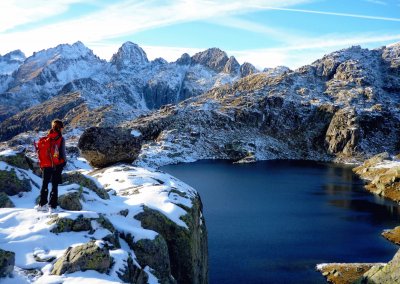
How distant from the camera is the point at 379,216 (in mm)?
98625

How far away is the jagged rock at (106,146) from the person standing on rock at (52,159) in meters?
21.3

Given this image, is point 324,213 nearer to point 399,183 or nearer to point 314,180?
point 399,183

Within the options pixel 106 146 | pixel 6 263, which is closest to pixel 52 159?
pixel 6 263

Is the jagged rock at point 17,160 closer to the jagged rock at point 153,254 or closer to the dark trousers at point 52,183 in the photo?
the dark trousers at point 52,183

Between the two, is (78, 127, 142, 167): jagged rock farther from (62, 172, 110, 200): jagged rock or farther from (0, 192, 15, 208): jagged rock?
(0, 192, 15, 208): jagged rock

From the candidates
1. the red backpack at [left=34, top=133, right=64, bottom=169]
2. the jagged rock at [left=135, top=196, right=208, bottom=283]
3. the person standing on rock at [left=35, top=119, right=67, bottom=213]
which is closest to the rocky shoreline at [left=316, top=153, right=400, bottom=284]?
A: the jagged rock at [left=135, top=196, right=208, bottom=283]

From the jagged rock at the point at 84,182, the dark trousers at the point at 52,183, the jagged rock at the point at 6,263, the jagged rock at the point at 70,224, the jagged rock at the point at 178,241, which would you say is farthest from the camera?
the jagged rock at the point at 84,182

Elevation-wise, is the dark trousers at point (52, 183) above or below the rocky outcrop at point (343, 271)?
above

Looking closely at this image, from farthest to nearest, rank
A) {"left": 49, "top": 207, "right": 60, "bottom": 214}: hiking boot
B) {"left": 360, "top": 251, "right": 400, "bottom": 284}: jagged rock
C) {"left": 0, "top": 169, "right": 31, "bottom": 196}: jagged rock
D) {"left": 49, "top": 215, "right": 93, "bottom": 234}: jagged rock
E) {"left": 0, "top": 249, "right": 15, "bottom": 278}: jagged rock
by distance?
{"left": 360, "top": 251, "right": 400, "bottom": 284}: jagged rock < {"left": 0, "top": 169, "right": 31, "bottom": 196}: jagged rock < {"left": 49, "top": 207, "right": 60, "bottom": 214}: hiking boot < {"left": 49, "top": 215, "right": 93, "bottom": 234}: jagged rock < {"left": 0, "top": 249, "right": 15, "bottom": 278}: jagged rock

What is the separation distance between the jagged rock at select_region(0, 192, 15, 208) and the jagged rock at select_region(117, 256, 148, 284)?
1005cm

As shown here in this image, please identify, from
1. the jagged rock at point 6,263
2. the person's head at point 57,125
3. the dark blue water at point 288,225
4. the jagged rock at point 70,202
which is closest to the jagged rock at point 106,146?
the jagged rock at point 70,202

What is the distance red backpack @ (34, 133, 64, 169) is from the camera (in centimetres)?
2403

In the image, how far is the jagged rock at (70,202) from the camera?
1019 inches

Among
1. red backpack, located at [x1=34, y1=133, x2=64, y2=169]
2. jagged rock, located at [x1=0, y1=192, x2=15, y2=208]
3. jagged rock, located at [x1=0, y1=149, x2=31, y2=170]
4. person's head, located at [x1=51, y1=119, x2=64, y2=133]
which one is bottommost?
jagged rock, located at [x1=0, y1=192, x2=15, y2=208]
